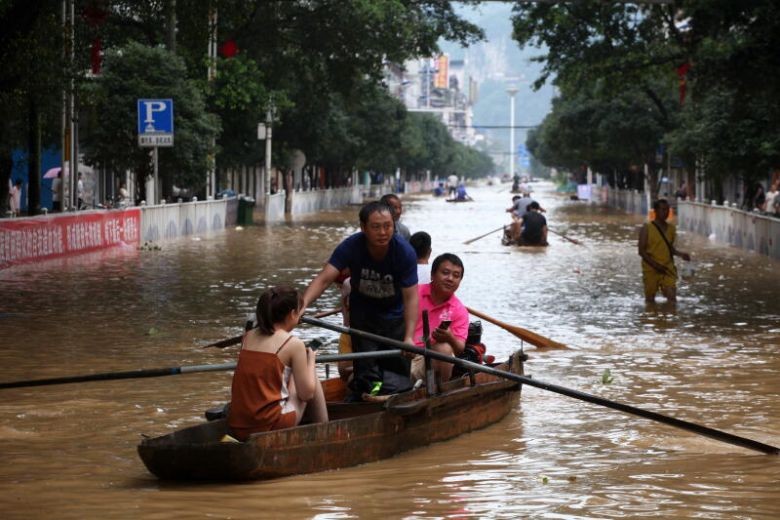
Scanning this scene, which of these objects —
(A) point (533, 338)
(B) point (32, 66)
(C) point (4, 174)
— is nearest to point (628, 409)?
(A) point (533, 338)

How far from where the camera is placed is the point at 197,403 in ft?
41.2

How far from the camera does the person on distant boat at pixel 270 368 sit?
9125 mm

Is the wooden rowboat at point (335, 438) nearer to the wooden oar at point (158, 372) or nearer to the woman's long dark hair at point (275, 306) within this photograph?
the wooden oar at point (158, 372)

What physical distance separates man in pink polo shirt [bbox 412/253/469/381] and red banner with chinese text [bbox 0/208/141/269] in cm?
1728

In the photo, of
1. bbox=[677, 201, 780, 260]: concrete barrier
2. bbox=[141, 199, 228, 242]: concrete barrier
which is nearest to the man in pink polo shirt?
bbox=[677, 201, 780, 260]: concrete barrier

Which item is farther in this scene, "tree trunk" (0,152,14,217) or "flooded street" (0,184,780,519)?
"tree trunk" (0,152,14,217)

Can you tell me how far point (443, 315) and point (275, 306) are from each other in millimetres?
2368

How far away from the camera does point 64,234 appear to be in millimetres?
31344

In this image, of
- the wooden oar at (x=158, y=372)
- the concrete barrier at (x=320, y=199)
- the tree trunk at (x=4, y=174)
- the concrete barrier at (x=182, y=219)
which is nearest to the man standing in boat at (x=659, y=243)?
the wooden oar at (x=158, y=372)

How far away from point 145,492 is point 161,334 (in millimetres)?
8683

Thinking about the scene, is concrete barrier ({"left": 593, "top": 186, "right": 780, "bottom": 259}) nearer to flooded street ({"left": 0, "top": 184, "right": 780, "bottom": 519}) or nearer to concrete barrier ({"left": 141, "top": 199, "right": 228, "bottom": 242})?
flooded street ({"left": 0, "top": 184, "right": 780, "bottom": 519})

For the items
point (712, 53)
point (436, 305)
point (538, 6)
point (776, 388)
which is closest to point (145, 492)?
point (436, 305)

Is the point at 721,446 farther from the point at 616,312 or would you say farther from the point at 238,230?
the point at 238,230

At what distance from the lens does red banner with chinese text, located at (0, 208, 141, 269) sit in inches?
1102
